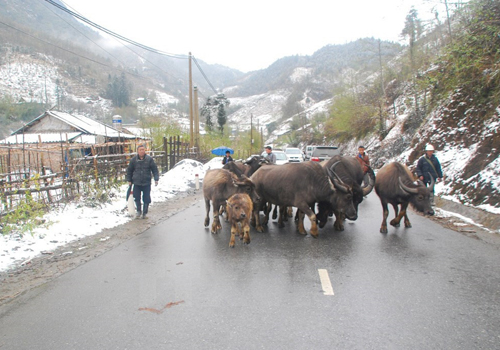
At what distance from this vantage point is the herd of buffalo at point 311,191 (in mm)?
7672

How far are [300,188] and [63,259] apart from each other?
4669 millimetres

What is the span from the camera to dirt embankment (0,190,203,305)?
525 centimetres

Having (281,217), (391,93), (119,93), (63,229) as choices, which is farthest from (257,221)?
(119,93)

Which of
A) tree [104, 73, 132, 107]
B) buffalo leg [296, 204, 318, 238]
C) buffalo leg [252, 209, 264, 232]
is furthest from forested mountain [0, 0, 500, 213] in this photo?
buffalo leg [252, 209, 264, 232]

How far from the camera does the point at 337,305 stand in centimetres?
423

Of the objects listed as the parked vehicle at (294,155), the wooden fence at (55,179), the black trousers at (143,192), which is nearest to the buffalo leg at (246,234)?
the black trousers at (143,192)

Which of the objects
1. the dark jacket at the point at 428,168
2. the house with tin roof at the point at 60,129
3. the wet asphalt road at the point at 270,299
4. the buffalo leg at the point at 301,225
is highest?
the house with tin roof at the point at 60,129

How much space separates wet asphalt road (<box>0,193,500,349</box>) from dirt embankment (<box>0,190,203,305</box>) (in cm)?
27

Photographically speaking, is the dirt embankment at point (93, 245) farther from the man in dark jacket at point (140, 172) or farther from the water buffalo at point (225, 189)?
the water buffalo at point (225, 189)

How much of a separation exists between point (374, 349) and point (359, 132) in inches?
1534

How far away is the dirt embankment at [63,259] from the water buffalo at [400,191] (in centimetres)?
552

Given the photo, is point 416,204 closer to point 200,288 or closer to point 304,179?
point 304,179

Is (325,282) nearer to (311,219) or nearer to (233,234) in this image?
(233,234)

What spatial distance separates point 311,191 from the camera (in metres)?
7.89
